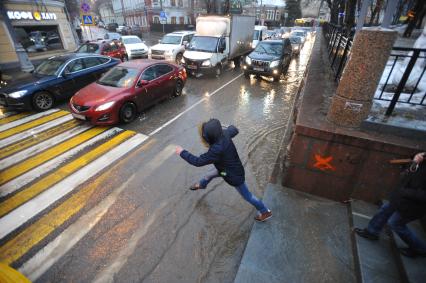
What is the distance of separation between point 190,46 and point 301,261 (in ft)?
42.9

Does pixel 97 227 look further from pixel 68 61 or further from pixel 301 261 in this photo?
pixel 68 61

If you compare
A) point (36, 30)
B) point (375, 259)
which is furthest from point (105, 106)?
point (36, 30)

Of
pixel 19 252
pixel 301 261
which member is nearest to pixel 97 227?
pixel 19 252

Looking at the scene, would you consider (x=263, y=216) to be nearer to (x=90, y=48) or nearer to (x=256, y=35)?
(x=90, y=48)

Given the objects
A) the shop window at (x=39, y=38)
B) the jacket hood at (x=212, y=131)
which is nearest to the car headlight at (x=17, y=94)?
the jacket hood at (x=212, y=131)

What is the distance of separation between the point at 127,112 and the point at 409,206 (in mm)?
7426

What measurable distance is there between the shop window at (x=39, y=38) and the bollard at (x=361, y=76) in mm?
22141

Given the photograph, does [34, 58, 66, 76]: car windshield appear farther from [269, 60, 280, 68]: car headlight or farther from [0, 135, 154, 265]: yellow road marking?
[269, 60, 280, 68]: car headlight

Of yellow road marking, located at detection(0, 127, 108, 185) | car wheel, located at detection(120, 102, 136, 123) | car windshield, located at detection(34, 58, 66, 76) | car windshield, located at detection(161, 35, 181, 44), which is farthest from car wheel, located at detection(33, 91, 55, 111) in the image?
car windshield, located at detection(161, 35, 181, 44)

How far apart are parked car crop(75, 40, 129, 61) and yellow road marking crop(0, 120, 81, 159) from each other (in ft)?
26.6

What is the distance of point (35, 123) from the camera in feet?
25.1

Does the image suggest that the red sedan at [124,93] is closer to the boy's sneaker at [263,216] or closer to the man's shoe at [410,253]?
the boy's sneaker at [263,216]

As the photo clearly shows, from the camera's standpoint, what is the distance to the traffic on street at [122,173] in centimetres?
356

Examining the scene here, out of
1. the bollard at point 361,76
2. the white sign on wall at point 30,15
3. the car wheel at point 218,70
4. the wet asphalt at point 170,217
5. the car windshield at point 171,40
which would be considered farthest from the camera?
the car windshield at point 171,40
